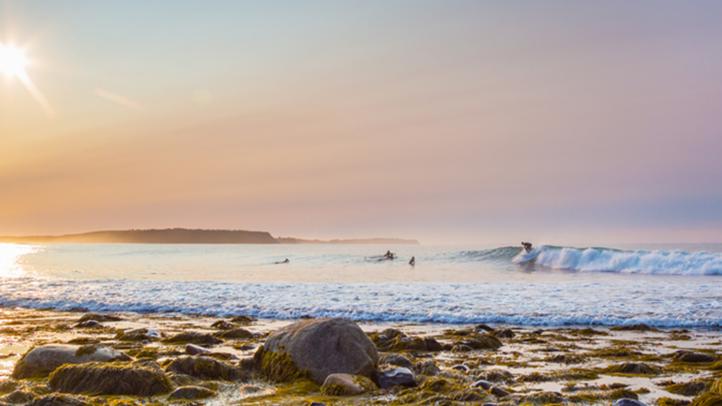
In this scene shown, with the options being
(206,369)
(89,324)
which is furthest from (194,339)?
(89,324)

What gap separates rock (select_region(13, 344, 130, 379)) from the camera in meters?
8.23

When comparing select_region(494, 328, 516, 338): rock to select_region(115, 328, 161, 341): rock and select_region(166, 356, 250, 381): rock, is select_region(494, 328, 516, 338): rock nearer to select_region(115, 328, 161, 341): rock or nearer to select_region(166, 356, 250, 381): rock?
select_region(166, 356, 250, 381): rock

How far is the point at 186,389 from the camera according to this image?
7.27 metres

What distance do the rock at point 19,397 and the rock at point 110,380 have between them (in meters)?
0.78

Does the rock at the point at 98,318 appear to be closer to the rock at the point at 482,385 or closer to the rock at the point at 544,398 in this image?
the rock at the point at 482,385

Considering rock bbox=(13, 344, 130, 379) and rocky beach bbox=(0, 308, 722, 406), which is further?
rock bbox=(13, 344, 130, 379)

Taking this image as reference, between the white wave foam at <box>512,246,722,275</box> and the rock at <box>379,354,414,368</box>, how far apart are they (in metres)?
31.4

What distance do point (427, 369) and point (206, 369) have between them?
10.5 ft

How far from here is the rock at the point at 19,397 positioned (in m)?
6.40

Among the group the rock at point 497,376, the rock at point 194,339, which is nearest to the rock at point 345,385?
the rock at point 497,376

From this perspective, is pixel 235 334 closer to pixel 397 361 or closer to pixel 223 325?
pixel 223 325

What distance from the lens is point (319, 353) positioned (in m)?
8.33

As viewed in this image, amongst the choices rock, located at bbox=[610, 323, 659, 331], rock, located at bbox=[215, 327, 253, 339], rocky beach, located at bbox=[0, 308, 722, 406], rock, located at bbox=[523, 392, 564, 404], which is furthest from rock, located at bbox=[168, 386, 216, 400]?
rock, located at bbox=[610, 323, 659, 331]

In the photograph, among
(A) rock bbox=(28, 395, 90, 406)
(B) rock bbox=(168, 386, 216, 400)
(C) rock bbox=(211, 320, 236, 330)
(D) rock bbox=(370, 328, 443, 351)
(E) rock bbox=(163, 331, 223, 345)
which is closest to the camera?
(A) rock bbox=(28, 395, 90, 406)
